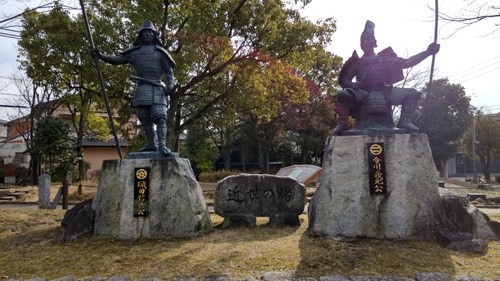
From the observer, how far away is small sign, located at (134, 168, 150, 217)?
5809 millimetres

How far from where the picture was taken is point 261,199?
22.7ft

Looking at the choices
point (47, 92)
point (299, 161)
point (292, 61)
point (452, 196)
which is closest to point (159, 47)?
point (452, 196)

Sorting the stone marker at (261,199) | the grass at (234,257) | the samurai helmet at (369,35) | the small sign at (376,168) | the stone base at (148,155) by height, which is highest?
the samurai helmet at (369,35)

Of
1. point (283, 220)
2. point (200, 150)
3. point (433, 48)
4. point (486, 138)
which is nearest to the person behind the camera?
point (433, 48)

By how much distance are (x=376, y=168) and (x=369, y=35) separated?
224 cm

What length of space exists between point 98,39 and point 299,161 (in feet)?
70.0

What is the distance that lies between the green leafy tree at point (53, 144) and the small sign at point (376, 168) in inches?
659

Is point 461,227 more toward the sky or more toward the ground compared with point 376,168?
more toward the ground

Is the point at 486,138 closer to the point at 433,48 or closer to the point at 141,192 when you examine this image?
the point at 433,48

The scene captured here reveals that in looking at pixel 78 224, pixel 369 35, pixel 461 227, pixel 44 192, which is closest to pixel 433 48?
pixel 369 35

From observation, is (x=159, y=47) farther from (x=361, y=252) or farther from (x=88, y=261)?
(x=361, y=252)

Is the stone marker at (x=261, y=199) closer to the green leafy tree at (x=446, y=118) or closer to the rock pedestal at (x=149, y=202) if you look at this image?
the rock pedestal at (x=149, y=202)

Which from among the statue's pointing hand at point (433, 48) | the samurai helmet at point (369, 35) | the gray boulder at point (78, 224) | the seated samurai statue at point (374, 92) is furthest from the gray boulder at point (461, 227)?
the gray boulder at point (78, 224)

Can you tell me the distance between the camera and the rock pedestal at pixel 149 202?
579 centimetres
